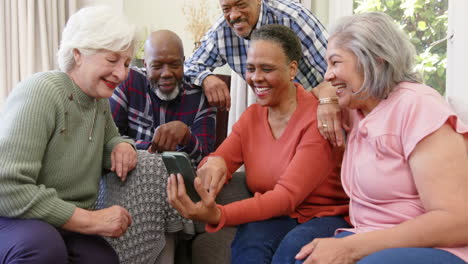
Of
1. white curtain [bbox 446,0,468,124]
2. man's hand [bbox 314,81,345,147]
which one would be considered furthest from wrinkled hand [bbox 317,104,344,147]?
white curtain [bbox 446,0,468,124]

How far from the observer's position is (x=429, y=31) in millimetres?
3145

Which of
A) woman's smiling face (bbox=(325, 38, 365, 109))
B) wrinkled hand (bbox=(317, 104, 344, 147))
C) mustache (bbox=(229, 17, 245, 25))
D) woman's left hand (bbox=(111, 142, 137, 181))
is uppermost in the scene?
mustache (bbox=(229, 17, 245, 25))

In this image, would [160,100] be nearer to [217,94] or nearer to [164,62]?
[164,62]

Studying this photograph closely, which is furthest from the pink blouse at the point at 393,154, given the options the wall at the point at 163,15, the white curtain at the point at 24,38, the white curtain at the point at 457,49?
the wall at the point at 163,15

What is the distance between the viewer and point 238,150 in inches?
72.0

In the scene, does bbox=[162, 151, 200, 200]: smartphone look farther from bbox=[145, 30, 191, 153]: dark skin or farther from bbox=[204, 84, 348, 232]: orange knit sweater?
bbox=[145, 30, 191, 153]: dark skin

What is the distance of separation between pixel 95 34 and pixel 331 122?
796mm

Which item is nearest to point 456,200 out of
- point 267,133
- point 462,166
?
point 462,166

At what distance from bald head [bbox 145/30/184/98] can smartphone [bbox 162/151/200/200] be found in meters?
0.86

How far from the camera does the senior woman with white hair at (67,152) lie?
4.30 ft

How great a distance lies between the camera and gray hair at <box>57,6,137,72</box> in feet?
4.96

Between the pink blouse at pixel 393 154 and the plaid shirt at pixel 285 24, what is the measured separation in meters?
0.77

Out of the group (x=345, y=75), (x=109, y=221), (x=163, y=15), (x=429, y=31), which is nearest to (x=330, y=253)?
(x=345, y=75)

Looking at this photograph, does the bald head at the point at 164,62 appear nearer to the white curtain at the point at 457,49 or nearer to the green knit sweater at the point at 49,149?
the green knit sweater at the point at 49,149
